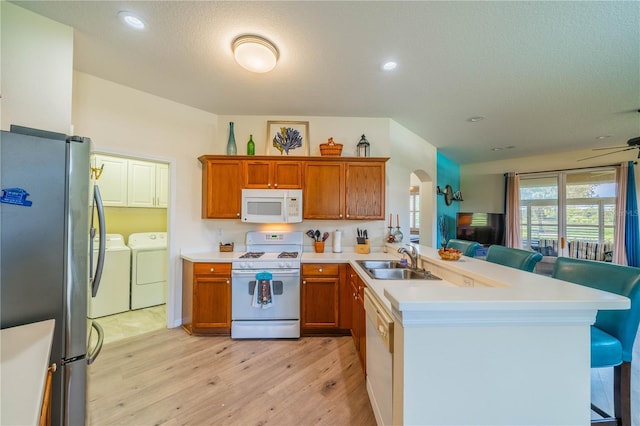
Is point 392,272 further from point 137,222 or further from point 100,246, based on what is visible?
point 137,222

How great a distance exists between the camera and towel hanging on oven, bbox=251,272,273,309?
2.73 m

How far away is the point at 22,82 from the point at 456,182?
7.16 meters

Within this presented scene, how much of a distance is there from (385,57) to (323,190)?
1610 millimetres

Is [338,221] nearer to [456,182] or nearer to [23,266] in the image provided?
[23,266]

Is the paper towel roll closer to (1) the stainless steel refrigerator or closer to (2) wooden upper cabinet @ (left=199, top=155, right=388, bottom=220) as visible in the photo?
(2) wooden upper cabinet @ (left=199, top=155, right=388, bottom=220)

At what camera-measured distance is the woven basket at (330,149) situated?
3.27 metres

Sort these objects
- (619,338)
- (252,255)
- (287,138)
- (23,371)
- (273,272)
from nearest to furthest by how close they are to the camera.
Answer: (23,371) < (619,338) < (273,272) < (252,255) < (287,138)

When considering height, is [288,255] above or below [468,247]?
below

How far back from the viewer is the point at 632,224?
4.31 metres

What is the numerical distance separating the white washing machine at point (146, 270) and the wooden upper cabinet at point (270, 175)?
1.83 m

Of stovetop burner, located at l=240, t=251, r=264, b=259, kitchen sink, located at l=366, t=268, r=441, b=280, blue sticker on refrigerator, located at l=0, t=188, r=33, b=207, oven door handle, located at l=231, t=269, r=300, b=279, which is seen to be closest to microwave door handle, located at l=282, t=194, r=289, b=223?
stovetop burner, located at l=240, t=251, r=264, b=259

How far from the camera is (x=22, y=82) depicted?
1681 mm

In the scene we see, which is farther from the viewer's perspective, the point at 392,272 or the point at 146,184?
the point at 146,184

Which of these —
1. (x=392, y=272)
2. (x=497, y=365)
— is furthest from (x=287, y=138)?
(x=497, y=365)
